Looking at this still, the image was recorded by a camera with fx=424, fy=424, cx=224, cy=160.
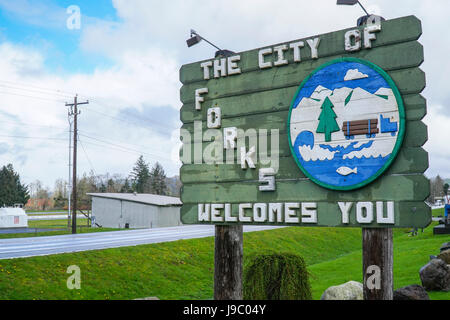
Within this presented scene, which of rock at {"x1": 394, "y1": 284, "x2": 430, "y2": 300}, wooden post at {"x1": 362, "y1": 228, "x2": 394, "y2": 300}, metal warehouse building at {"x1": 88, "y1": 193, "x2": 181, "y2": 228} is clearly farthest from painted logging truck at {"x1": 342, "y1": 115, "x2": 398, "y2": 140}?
metal warehouse building at {"x1": 88, "y1": 193, "x2": 181, "y2": 228}

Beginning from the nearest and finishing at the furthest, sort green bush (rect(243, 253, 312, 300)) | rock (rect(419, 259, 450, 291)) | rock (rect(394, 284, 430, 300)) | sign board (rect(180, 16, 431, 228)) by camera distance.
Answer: sign board (rect(180, 16, 431, 228))
green bush (rect(243, 253, 312, 300))
rock (rect(394, 284, 430, 300))
rock (rect(419, 259, 450, 291))

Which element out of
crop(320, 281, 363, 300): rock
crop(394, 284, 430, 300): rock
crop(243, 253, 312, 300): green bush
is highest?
crop(243, 253, 312, 300): green bush

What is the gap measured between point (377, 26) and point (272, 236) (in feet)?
83.0

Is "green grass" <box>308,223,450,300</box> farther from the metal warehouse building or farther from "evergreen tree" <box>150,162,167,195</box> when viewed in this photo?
"evergreen tree" <box>150,162,167,195</box>

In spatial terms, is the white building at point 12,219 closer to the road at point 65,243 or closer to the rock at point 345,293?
the road at point 65,243

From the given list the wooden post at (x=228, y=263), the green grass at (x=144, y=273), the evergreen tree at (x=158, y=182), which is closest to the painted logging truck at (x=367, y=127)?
the wooden post at (x=228, y=263)

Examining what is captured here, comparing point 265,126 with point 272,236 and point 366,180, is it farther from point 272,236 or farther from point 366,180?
point 272,236

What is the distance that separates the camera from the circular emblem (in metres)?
4.22

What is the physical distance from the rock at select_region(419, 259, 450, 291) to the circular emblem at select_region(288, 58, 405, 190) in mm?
8018

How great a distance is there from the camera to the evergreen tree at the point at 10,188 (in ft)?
292

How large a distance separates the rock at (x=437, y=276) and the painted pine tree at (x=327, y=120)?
8.18 metres

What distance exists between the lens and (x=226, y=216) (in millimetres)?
5418

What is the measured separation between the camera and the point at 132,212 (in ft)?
152
